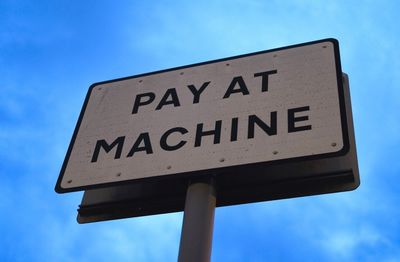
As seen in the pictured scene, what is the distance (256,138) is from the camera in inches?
70.7

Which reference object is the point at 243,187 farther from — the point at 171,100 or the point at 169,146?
the point at 171,100

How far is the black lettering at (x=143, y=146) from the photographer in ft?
6.28

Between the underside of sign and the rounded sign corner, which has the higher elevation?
the underside of sign

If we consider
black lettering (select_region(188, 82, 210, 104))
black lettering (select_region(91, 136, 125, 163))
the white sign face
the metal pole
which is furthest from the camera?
black lettering (select_region(188, 82, 210, 104))

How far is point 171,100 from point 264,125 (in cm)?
47

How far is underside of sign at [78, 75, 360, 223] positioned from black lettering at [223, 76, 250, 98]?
0.34 metres

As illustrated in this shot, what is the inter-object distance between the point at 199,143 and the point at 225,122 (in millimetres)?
131

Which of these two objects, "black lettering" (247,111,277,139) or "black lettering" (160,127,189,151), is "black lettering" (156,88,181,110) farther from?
"black lettering" (247,111,277,139)

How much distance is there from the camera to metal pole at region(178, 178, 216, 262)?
4.99 ft

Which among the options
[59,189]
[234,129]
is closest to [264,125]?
[234,129]

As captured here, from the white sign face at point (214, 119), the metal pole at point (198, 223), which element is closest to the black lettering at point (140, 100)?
the white sign face at point (214, 119)

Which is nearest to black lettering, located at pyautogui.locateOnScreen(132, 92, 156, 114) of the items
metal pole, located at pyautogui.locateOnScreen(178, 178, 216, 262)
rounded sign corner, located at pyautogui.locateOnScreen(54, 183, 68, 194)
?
rounded sign corner, located at pyautogui.locateOnScreen(54, 183, 68, 194)

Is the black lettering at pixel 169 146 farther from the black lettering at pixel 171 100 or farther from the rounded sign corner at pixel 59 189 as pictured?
the rounded sign corner at pixel 59 189

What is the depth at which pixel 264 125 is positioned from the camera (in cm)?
183
